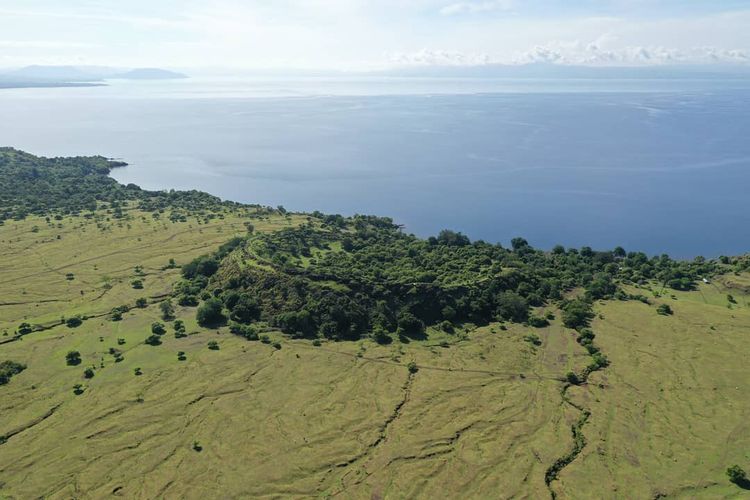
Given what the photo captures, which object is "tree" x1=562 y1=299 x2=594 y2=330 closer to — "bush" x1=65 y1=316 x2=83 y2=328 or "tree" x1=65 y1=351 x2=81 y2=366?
"tree" x1=65 y1=351 x2=81 y2=366

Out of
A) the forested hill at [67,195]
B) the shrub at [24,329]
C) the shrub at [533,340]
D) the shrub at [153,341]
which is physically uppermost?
the forested hill at [67,195]

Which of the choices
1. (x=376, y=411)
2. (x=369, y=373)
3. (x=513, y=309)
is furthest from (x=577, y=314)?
(x=376, y=411)

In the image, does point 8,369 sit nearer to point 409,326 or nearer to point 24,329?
point 24,329

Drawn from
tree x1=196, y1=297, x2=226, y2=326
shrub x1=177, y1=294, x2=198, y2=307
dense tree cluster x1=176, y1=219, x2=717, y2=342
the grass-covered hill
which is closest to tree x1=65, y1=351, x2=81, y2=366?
the grass-covered hill

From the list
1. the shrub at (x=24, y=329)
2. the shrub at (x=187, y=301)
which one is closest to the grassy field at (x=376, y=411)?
the shrub at (x=24, y=329)

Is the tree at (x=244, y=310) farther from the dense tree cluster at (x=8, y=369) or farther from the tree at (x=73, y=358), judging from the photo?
the dense tree cluster at (x=8, y=369)

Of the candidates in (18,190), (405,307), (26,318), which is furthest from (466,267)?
(18,190)
